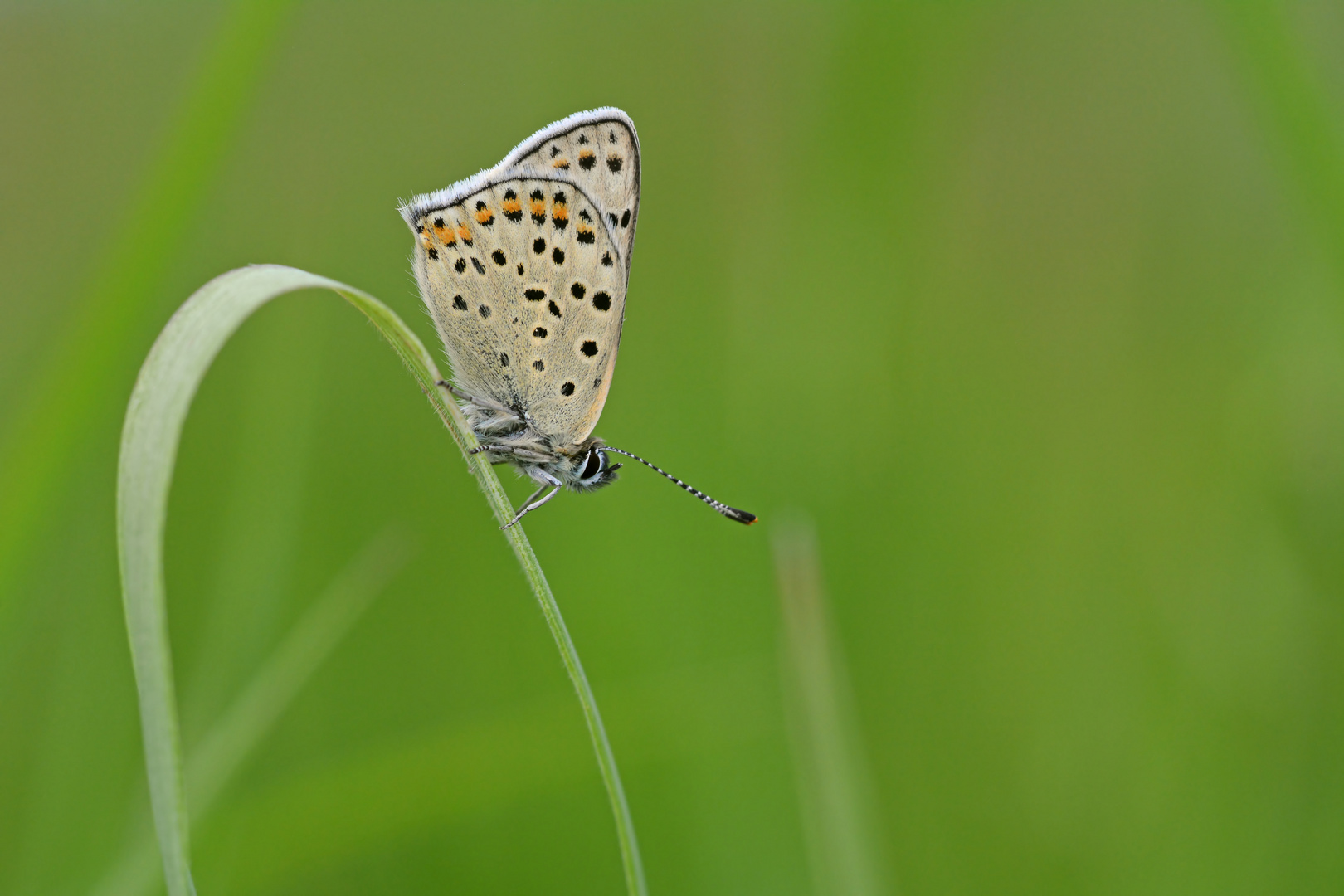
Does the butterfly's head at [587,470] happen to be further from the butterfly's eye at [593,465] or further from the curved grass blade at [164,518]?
the curved grass blade at [164,518]

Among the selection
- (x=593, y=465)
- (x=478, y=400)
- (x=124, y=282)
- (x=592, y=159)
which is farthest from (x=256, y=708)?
(x=592, y=159)

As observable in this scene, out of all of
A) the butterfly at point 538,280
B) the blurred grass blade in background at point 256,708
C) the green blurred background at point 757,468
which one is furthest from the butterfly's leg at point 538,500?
the green blurred background at point 757,468

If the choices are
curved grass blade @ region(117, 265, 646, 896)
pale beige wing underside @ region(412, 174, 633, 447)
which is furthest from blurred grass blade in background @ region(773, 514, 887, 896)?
pale beige wing underside @ region(412, 174, 633, 447)

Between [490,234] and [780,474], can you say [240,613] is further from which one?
[780,474]

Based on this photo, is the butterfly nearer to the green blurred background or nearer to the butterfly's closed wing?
the butterfly's closed wing

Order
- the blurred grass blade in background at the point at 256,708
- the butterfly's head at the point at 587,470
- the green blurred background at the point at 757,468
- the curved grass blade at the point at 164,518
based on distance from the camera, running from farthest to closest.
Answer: the butterfly's head at the point at 587,470 < the green blurred background at the point at 757,468 < the blurred grass blade in background at the point at 256,708 < the curved grass blade at the point at 164,518

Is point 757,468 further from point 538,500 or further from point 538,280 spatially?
point 538,280
